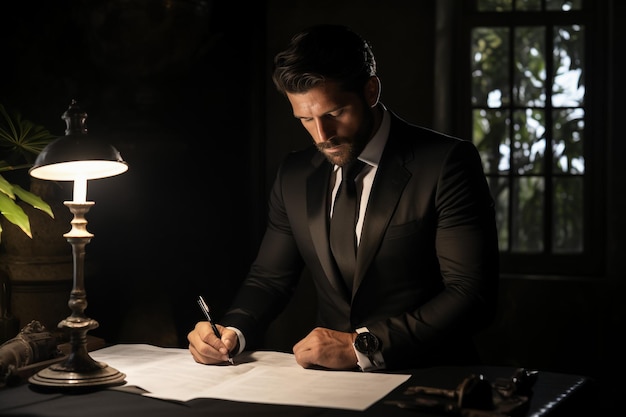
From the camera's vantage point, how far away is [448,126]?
5.16 metres

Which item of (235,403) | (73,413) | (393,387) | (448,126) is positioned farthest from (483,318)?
(448,126)

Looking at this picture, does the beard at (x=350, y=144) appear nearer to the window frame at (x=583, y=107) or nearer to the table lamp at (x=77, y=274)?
the table lamp at (x=77, y=274)

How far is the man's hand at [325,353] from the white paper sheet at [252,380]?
0.02 meters

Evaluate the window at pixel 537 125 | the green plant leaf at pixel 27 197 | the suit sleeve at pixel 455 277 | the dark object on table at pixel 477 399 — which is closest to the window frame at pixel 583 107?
the window at pixel 537 125

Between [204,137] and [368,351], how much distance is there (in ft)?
8.44

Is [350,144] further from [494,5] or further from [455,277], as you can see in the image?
[494,5]

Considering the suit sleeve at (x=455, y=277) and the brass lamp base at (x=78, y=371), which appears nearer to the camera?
the brass lamp base at (x=78, y=371)

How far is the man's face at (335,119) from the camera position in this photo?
274cm

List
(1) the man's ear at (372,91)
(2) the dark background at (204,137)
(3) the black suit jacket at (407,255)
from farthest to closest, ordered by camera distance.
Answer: (2) the dark background at (204,137)
(1) the man's ear at (372,91)
(3) the black suit jacket at (407,255)

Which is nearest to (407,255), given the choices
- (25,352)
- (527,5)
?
(25,352)

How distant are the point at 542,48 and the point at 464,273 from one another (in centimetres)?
296

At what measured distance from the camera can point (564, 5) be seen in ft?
17.1

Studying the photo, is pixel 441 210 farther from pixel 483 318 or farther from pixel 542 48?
pixel 542 48

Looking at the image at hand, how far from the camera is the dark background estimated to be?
4.09 m
